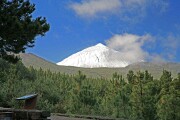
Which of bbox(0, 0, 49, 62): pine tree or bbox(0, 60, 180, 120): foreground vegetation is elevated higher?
bbox(0, 0, 49, 62): pine tree

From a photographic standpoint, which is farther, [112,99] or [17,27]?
[112,99]

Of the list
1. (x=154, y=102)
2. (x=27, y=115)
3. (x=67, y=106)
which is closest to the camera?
(x=27, y=115)

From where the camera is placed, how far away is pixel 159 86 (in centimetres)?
5541

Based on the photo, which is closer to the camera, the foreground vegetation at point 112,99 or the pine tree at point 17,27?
the pine tree at point 17,27

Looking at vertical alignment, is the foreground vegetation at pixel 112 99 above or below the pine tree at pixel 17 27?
below

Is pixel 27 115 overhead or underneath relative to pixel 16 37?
underneath

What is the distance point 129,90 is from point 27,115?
4397 cm

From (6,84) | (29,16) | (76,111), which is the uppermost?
(29,16)

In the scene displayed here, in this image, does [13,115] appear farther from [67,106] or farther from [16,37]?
[67,106]

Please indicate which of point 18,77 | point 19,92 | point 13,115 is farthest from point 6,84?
point 13,115

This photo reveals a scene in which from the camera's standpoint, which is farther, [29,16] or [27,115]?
[29,16]

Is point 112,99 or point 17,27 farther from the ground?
point 17,27

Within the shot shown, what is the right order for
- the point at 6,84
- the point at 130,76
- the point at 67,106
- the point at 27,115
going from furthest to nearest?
1. the point at 130,76
2. the point at 67,106
3. the point at 6,84
4. the point at 27,115

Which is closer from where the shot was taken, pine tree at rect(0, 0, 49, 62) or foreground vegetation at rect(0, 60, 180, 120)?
pine tree at rect(0, 0, 49, 62)
